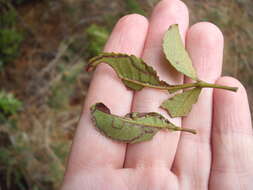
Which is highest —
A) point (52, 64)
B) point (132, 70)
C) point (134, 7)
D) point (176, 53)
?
point (134, 7)

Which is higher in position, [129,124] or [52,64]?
[52,64]

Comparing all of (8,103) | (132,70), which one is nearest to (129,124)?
(132,70)

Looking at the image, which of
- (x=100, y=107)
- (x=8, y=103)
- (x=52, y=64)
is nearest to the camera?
(x=100, y=107)

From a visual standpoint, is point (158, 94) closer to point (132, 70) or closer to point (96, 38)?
point (132, 70)

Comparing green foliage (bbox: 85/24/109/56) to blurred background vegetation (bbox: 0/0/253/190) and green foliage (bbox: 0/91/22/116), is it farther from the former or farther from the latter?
green foliage (bbox: 0/91/22/116)

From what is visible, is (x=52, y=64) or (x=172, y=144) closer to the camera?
(x=172, y=144)

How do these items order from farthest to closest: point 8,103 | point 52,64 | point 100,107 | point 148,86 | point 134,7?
point 52,64 → point 134,7 → point 8,103 → point 148,86 → point 100,107

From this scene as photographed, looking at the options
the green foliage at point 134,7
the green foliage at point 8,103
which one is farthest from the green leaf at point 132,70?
the green foliage at point 134,7
